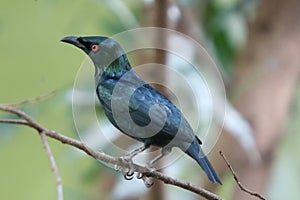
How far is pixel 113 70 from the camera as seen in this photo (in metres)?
0.55

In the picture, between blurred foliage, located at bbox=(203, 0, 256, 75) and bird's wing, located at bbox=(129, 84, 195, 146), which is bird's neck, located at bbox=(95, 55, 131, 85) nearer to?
bird's wing, located at bbox=(129, 84, 195, 146)

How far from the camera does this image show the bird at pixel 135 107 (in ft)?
1.72

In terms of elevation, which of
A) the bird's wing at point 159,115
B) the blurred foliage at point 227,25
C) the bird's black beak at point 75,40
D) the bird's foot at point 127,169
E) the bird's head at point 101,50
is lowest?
the blurred foliage at point 227,25

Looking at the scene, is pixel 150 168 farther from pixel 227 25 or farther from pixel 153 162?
pixel 227 25

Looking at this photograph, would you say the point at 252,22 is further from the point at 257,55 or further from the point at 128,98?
the point at 128,98

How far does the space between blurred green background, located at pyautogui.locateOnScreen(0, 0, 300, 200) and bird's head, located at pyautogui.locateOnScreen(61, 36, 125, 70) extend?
3.34ft

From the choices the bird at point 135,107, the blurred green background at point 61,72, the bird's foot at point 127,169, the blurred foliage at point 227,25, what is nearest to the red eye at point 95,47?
the bird at point 135,107

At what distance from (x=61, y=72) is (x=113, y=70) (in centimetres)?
152

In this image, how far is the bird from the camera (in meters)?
0.52

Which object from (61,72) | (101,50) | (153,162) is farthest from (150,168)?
(61,72)

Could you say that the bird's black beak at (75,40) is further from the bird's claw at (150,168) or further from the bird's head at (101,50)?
the bird's claw at (150,168)

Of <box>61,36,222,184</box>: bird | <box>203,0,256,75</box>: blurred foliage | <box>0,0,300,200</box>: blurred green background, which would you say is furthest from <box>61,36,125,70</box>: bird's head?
<box>203,0,256,75</box>: blurred foliage

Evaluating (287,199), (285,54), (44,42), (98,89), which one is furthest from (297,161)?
(98,89)

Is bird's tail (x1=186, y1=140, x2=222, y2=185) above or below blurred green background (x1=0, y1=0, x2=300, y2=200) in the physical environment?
above
